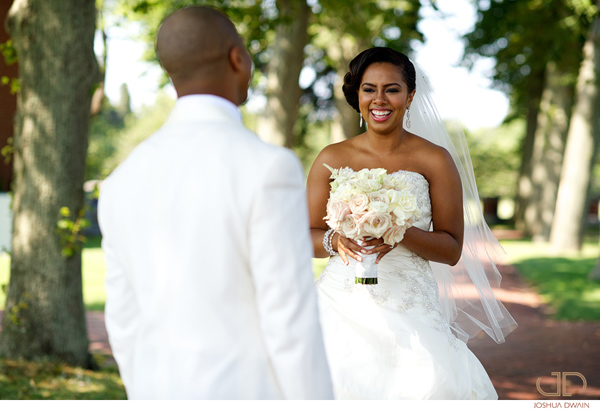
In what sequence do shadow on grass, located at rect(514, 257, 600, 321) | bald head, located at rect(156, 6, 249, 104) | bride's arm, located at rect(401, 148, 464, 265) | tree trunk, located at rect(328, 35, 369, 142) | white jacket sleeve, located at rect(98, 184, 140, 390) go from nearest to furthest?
1. bald head, located at rect(156, 6, 249, 104)
2. white jacket sleeve, located at rect(98, 184, 140, 390)
3. bride's arm, located at rect(401, 148, 464, 265)
4. shadow on grass, located at rect(514, 257, 600, 321)
5. tree trunk, located at rect(328, 35, 369, 142)

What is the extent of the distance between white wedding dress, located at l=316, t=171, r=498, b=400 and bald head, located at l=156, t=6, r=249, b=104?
6.30 feet

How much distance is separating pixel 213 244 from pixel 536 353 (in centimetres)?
773

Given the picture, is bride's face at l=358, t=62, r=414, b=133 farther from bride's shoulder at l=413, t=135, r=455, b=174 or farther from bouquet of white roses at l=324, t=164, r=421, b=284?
bouquet of white roses at l=324, t=164, r=421, b=284

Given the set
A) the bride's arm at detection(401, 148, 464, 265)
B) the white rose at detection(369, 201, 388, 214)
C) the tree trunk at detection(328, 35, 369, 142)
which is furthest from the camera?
the tree trunk at detection(328, 35, 369, 142)

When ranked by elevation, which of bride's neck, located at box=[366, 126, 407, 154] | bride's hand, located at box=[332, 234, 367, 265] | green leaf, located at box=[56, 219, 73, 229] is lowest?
green leaf, located at box=[56, 219, 73, 229]

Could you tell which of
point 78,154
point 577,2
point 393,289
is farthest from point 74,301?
point 577,2

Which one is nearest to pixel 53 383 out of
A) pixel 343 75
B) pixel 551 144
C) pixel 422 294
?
pixel 422 294

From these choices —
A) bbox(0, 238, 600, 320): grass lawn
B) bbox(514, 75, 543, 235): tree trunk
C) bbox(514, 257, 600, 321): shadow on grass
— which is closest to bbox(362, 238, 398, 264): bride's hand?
bbox(0, 238, 600, 320): grass lawn

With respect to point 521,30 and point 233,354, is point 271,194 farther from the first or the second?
point 521,30

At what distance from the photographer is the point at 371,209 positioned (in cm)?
321

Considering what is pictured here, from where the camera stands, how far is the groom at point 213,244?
6.06ft

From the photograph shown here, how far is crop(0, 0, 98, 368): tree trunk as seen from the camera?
21.0 feet

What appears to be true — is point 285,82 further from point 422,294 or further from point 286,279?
point 286,279

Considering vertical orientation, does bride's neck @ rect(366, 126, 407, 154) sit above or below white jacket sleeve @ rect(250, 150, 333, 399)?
above
